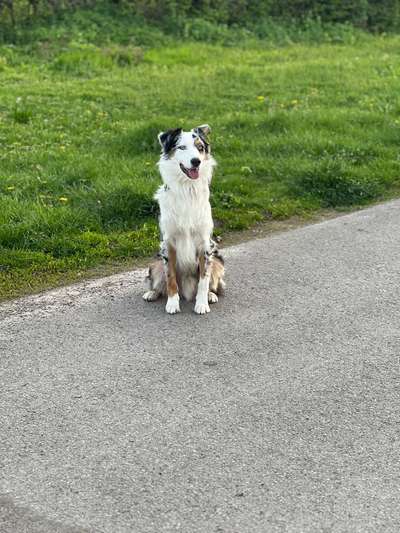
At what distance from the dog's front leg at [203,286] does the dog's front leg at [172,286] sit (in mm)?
163

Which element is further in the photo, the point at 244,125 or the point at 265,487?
the point at 244,125

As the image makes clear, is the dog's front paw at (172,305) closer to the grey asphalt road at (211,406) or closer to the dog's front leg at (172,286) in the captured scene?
the dog's front leg at (172,286)

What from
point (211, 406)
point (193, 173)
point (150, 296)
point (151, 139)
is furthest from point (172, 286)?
point (151, 139)

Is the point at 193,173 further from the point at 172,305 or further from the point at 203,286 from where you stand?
the point at 172,305

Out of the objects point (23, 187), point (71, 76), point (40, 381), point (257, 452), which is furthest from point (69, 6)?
point (257, 452)

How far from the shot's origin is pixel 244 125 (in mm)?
10875

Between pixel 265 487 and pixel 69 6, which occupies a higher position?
pixel 69 6

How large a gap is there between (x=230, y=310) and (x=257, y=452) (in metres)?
2.08

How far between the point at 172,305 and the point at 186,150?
1.20m

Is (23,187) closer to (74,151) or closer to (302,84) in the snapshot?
(74,151)

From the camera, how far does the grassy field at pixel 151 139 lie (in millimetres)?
7703

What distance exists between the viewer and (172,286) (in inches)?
249

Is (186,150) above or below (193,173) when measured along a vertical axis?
above

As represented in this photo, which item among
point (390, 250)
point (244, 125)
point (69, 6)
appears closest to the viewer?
point (390, 250)
